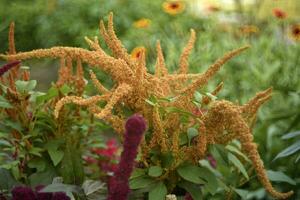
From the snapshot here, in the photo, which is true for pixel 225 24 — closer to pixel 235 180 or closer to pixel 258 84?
pixel 258 84

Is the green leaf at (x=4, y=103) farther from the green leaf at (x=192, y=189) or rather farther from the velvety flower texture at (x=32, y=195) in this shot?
the green leaf at (x=192, y=189)

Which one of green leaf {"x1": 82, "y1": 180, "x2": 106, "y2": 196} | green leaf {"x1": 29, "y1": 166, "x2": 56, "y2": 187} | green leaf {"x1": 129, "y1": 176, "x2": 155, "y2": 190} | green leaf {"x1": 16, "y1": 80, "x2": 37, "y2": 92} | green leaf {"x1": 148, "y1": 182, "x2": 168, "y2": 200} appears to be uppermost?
green leaf {"x1": 16, "y1": 80, "x2": 37, "y2": 92}

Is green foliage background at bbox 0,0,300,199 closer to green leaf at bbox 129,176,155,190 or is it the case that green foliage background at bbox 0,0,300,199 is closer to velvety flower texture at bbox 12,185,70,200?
green leaf at bbox 129,176,155,190

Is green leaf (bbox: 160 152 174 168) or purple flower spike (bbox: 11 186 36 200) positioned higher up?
purple flower spike (bbox: 11 186 36 200)

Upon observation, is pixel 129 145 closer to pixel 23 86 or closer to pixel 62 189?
pixel 62 189

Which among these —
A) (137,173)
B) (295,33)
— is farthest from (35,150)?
(295,33)

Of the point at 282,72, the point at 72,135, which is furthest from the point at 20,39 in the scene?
the point at 72,135

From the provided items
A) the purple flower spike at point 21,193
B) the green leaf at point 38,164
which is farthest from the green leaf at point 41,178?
the purple flower spike at point 21,193

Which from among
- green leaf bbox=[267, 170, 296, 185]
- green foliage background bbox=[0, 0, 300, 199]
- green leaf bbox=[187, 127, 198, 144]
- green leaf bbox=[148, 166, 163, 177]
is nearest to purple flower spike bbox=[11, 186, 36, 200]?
green leaf bbox=[148, 166, 163, 177]
